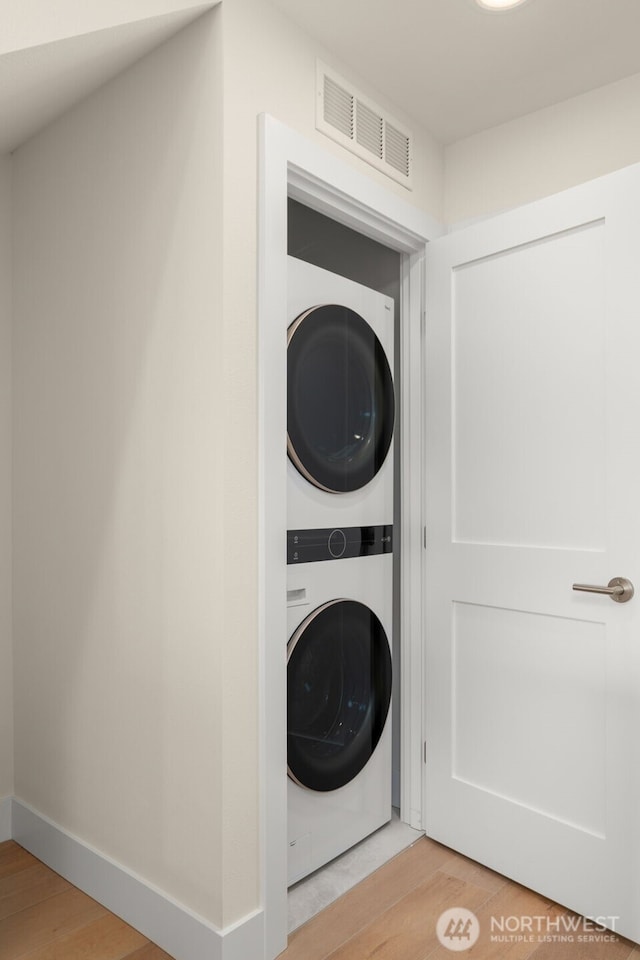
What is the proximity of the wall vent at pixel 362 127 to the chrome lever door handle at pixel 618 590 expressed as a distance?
141 cm

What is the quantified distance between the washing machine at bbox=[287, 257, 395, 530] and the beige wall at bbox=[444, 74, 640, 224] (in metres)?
0.51

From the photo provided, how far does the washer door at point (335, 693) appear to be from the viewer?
6.44 ft

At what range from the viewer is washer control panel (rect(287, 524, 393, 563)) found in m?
1.96

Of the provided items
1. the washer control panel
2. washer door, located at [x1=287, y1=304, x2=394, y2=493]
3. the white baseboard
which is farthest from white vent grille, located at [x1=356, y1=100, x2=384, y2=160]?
the white baseboard

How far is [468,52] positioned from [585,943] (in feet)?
8.05

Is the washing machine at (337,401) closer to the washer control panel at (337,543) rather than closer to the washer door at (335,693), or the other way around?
the washer control panel at (337,543)

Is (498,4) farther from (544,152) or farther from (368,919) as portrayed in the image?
(368,919)

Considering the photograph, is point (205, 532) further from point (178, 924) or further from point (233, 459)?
point (178, 924)

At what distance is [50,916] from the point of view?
1881 mm

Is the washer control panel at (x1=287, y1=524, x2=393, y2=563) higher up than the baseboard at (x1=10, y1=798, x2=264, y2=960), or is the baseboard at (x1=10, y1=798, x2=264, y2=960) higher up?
the washer control panel at (x1=287, y1=524, x2=393, y2=563)

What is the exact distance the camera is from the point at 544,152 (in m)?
2.17

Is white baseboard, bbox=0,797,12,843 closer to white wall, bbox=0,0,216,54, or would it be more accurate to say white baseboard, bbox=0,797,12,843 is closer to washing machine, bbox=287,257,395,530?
washing machine, bbox=287,257,395,530

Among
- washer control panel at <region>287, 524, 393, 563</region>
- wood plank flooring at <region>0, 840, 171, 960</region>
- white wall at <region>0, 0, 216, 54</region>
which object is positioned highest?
white wall at <region>0, 0, 216, 54</region>

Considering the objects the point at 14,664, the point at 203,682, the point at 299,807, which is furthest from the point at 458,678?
the point at 14,664
